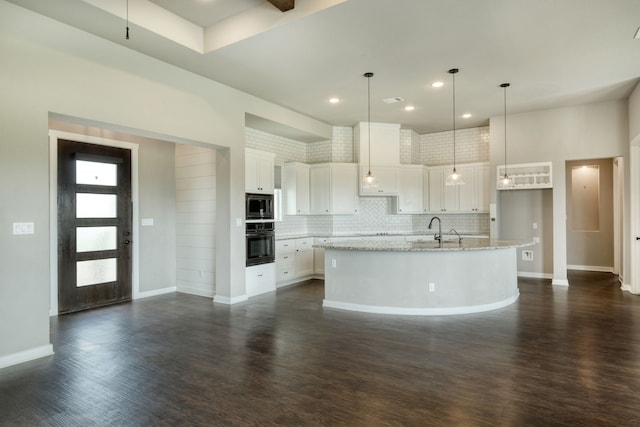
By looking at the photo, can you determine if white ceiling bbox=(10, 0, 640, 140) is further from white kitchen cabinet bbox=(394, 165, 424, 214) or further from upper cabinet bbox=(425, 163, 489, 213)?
white kitchen cabinet bbox=(394, 165, 424, 214)

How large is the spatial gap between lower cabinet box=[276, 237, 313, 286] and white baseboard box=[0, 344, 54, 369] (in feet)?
12.5

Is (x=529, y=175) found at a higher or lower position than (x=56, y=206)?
higher

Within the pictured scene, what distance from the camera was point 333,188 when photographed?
26.2ft

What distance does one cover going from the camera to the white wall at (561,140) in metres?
6.64

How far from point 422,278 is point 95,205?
495 centimetres

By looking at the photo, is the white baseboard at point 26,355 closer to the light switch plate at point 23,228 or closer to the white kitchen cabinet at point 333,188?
the light switch plate at point 23,228

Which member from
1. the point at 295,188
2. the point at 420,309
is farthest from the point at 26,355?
the point at 295,188

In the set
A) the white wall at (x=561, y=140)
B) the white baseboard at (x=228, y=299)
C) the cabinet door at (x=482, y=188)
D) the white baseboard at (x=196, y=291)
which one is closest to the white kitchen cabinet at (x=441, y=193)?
the cabinet door at (x=482, y=188)

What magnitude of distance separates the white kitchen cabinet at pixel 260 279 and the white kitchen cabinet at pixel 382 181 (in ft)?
8.86

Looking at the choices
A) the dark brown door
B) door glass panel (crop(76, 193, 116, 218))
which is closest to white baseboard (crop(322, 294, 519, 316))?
the dark brown door

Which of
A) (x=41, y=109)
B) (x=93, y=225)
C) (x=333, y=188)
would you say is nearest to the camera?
(x=41, y=109)

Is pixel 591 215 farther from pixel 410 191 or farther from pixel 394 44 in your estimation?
pixel 394 44

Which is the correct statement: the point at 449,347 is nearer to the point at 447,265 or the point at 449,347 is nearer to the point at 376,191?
the point at 447,265

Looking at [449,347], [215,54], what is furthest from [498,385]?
[215,54]
